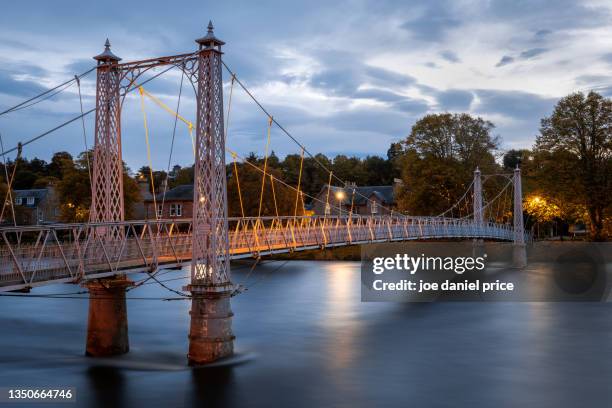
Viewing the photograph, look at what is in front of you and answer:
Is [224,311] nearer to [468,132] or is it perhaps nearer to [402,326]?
[402,326]

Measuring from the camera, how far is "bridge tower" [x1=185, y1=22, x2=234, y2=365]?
21672 millimetres

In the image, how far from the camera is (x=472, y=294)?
1875 inches

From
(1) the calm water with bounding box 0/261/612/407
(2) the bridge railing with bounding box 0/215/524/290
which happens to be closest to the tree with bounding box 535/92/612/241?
(1) the calm water with bounding box 0/261/612/407

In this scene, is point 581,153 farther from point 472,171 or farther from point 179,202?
point 179,202

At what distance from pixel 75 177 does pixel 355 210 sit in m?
43.9

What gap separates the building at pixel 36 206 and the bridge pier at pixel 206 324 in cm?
6341

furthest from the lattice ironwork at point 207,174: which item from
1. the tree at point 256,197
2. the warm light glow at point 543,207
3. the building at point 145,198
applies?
the building at point 145,198

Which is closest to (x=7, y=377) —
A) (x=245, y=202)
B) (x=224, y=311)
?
(x=224, y=311)

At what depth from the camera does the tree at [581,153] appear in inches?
2419

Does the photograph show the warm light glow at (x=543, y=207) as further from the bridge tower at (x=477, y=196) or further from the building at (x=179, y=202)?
the building at (x=179, y=202)

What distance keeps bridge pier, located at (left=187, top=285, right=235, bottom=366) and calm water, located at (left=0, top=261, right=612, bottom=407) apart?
477 mm

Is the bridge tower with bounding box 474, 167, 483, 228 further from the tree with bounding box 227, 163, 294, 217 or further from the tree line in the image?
the tree with bounding box 227, 163, 294, 217

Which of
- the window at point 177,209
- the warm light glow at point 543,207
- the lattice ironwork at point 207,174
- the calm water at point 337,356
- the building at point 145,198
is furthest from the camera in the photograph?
the building at point 145,198

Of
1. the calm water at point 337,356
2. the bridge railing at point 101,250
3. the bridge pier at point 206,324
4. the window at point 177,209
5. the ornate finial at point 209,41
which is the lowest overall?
the calm water at point 337,356
